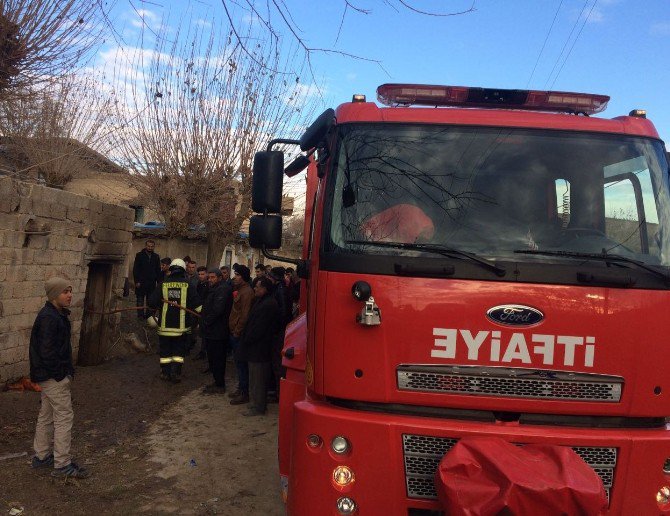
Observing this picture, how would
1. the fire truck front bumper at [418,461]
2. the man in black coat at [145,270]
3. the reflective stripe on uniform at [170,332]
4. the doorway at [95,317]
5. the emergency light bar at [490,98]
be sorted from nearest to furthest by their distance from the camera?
1. the fire truck front bumper at [418,461]
2. the emergency light bar at [490,98]
3. the reflective stripe on uniform at [170,332]
4. the doorway at [95,317]
5. the man in black coat at [145,270]

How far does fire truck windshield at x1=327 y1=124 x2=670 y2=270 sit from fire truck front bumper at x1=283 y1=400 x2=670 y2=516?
2.94 ft

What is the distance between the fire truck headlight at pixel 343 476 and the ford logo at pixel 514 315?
3.48ft

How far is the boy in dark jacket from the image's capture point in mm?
4844

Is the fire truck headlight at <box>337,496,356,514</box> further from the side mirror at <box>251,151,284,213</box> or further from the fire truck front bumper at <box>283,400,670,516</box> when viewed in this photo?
the side mirror at <box>251,151,284,213</box>

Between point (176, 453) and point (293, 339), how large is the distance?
8.21ft

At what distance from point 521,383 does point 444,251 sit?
0.78 metres

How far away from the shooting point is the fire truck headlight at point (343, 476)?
2936 mm

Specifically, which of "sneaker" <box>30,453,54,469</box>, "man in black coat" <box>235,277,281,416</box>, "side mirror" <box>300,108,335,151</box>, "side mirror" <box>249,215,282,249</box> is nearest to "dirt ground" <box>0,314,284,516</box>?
"sneaker" <box>30,453,54,469</box>

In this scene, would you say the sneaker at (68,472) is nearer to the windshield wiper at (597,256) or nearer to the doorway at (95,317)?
the windshield wiper at (597,256)

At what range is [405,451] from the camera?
9.68 feet

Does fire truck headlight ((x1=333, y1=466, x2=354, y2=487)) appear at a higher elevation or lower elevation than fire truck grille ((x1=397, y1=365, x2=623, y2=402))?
lower

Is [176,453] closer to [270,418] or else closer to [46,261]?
[270,418]

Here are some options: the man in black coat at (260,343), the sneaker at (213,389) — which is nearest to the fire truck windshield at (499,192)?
the man in black coat at (260,343)

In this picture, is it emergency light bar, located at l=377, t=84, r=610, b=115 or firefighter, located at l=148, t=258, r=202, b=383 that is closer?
emergency light bar, located at l=377, t=84, r=610, b=115
